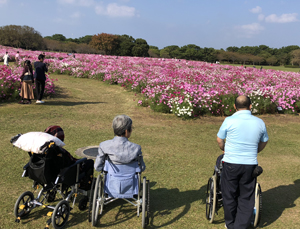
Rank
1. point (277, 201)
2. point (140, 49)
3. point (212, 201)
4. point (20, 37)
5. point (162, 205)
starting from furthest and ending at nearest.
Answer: point (140, 49) → point (20, 37) → point (277, 201) → point (162, 205) → point (212, 201)

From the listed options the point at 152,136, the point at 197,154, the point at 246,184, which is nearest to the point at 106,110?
the point at 152,136

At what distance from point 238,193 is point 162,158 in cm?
255

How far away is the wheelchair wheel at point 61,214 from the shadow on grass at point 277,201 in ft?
7.81

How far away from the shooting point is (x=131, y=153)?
2.89 meters

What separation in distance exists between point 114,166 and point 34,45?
47.1 m

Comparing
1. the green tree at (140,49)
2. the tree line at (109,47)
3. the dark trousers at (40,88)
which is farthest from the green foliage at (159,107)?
the green tree at (140,49)

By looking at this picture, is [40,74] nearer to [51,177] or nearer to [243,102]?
[51,177]

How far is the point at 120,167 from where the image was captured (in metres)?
2.95

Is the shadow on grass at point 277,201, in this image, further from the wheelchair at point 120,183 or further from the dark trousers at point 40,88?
the dark trousers at point 40,88

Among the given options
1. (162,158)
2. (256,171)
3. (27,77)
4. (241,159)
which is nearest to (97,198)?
(241,159)

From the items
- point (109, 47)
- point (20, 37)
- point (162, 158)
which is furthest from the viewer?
point (109, 47)

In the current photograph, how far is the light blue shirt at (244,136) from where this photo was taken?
287 cm

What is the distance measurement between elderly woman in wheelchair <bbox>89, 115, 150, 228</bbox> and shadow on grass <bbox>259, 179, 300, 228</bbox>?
1710mm

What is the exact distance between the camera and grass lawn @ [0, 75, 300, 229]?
132 inches
